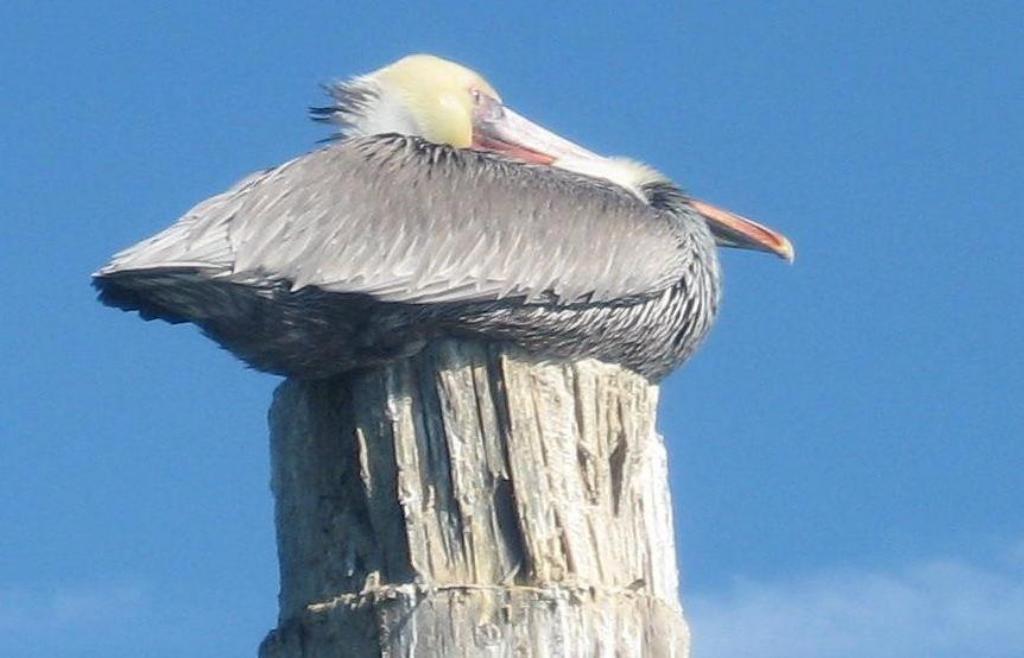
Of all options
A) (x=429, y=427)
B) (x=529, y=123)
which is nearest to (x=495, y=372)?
(x=429, y=427)

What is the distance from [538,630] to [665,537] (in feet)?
1.91

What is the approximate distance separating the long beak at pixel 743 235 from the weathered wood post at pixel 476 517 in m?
2.47

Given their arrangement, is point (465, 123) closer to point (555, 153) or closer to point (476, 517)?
point (555, 153)

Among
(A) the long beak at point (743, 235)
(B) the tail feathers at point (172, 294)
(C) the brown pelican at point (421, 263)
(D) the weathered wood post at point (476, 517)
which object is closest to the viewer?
(D) the weathered wood post at point (476, 517)

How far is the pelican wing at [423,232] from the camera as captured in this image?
538 centimetres

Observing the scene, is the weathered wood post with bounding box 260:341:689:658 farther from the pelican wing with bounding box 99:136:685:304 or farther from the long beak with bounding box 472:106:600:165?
the long beak with bounding box 472:106:600:165

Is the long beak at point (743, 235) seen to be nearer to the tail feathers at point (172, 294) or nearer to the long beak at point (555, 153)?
the long beak at point (555, 153)

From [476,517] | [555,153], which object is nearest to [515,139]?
[555,153]

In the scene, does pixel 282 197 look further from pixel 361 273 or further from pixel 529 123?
pixel 529 123

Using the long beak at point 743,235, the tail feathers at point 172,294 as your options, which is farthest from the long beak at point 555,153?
the tail feathers at point 172,294

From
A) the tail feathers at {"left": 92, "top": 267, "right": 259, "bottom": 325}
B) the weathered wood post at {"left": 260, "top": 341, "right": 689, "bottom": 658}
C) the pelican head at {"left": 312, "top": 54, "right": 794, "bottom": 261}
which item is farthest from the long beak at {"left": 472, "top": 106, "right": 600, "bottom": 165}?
the weathered wood post at {"left": 260, "top": 341, "right": 689, "bottom": 658}

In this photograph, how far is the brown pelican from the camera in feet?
17.0

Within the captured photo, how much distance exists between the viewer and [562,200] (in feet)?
20.1

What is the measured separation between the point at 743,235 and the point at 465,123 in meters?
1.63
